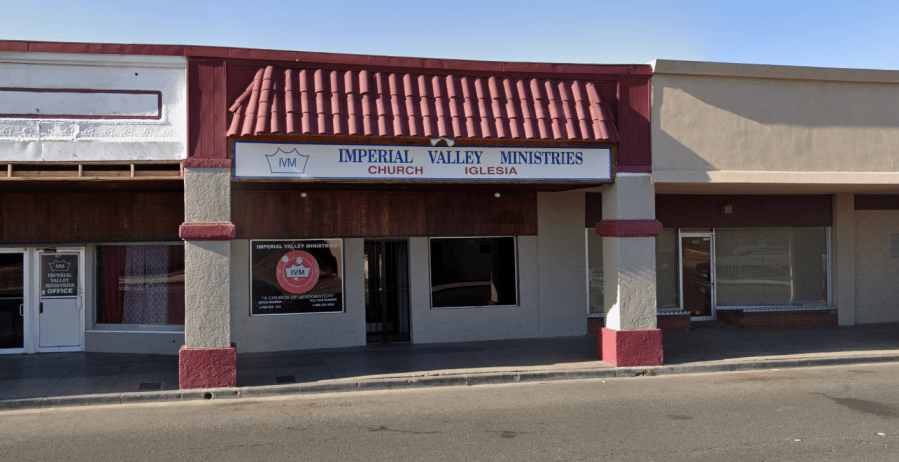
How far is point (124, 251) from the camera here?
14.0m

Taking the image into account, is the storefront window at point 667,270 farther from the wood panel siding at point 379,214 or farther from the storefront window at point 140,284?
the storefront window at point 140,284

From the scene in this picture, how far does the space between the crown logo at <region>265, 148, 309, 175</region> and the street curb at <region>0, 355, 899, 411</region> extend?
3.23 m

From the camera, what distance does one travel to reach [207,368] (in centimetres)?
1070

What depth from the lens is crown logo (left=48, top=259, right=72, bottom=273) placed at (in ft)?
45.2

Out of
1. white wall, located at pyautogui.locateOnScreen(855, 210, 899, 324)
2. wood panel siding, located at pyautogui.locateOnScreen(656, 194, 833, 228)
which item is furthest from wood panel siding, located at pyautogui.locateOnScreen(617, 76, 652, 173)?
white wall, located at pyautogui.locateOnScreen(855, 210, 899, 324)

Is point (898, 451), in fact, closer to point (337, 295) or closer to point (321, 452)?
point (321, 452)

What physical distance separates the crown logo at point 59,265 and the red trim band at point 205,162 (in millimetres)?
4730

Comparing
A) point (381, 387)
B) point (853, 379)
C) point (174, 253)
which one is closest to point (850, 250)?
point (853, 379)

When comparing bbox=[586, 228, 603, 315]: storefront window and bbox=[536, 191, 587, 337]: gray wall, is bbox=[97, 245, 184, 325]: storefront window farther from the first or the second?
bbox=[586, 228, 603, 315]: storefront window

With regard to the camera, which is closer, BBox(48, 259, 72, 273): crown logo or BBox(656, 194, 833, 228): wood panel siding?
BBox(48, 259, 72, 273): crown logo

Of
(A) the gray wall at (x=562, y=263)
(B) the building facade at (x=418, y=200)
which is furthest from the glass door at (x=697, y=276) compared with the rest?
(A) the gray wall at (x=562, y=263)

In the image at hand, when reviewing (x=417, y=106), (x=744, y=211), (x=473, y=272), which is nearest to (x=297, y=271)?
(x=473, y=272)

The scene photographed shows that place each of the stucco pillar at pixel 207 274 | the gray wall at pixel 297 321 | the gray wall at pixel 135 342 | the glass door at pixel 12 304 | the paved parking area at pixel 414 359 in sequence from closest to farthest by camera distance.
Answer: the stucco pillar at pixel 207 274 → the paved parking area at pixel 414 359 → the glass door at pixel 12 304 → the gray wall at pixel 135 342 → the gray wall at pixel 297 321

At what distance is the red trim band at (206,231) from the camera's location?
10719 millimetres
